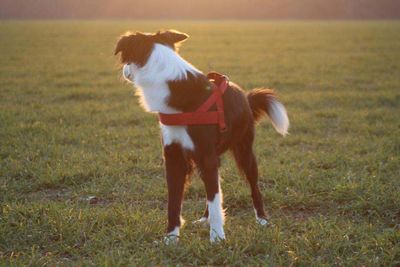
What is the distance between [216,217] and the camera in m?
4.28

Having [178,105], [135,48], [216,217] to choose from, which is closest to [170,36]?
[135,48]

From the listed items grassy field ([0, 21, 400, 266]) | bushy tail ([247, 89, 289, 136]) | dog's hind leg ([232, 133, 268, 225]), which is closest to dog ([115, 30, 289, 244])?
dog's hind leg ([232, 133, 268, 225])

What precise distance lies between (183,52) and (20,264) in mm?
21394

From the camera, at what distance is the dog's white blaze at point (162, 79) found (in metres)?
3.99

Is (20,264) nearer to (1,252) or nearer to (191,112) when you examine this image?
(1,252)

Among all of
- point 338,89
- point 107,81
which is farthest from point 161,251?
point 107,81

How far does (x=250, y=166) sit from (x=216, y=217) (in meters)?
0.78

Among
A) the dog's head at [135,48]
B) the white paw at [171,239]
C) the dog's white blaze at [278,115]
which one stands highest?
the dog's head at [135,48]

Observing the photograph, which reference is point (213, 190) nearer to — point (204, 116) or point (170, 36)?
point (204, 116)

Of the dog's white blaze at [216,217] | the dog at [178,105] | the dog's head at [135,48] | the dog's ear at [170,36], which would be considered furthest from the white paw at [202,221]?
the dog's ear at [170,36]

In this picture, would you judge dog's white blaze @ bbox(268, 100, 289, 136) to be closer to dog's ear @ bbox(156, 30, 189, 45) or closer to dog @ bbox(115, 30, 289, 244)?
dog @ bbox(115, 30, 289, 244)

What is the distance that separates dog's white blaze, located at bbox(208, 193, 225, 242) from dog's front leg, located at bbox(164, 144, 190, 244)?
1.06 feet

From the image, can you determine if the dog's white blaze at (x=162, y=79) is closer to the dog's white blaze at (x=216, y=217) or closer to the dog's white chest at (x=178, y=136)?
the dog's white chest at (x=178, y=136)

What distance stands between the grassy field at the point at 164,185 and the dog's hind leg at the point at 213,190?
0.44 feet
